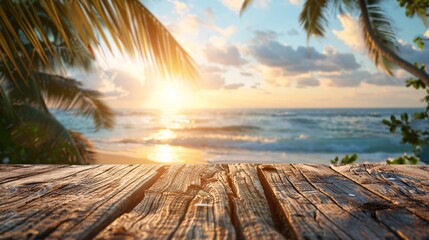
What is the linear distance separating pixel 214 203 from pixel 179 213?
14cm

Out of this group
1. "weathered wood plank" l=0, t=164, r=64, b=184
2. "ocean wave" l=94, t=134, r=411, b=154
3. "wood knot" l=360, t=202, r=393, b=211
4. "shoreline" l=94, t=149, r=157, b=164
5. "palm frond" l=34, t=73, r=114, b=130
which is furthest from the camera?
"ocean wave" l=94, t=134, r=411, b=154

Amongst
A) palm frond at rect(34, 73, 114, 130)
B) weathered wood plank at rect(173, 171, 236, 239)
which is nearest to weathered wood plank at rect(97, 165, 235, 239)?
weathered wood plank at rect(173, 171, 236, 239)

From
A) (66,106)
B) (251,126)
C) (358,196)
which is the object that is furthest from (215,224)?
(251,126)

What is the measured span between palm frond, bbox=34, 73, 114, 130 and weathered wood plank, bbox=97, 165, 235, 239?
6.94 meters

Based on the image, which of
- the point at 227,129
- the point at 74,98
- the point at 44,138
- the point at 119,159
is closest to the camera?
the point at 44,138

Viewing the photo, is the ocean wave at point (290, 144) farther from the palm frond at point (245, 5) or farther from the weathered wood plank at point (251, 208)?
the weathered wood plank at point (251, 208)

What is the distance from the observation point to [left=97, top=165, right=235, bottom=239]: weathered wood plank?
0.90 meters

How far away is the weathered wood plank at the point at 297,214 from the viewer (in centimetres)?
90

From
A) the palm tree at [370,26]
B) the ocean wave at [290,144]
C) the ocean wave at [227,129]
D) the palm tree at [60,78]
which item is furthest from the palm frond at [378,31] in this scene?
the ocean wave at [227,129]

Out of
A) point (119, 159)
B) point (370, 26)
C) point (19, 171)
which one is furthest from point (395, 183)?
point (119, 159)

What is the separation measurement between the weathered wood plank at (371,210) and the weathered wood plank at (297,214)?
0.09 m

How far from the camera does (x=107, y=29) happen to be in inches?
74.2

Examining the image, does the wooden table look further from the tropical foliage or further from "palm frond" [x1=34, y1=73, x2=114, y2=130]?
"palm frond" [x1=34, y1=73, x2=114, y2=130]

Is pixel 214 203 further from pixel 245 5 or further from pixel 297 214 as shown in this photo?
pixel 245 5
